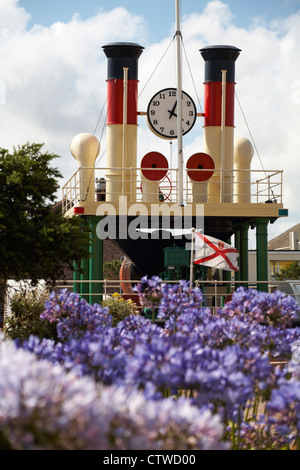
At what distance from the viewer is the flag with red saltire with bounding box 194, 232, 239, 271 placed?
54.2 ft

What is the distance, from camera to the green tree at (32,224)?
1184 cm

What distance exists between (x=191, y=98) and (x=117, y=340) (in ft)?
54.4

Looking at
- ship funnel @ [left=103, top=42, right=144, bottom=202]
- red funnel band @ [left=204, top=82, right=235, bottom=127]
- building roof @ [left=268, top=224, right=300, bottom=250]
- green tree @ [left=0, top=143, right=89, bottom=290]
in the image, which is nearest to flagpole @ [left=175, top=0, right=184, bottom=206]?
ship funnel @ [left=103, top=42, right=144, bottom=202]

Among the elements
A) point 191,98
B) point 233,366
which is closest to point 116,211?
point 191,98

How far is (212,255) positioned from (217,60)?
8670 mm

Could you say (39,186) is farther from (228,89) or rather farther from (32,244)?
(228,89)

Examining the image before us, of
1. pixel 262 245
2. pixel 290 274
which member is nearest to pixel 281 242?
pixel 290 274

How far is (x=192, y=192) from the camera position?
20984mm

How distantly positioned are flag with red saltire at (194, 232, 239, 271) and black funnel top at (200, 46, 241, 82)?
7933mm

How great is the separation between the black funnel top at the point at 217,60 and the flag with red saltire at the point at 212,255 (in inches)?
312

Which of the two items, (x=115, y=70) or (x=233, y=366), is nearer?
(x=233, y=366)

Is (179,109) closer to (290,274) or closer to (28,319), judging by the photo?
(28,319)

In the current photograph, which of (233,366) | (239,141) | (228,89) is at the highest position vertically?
(228,89)

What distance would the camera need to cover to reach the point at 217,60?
22.6 meters
